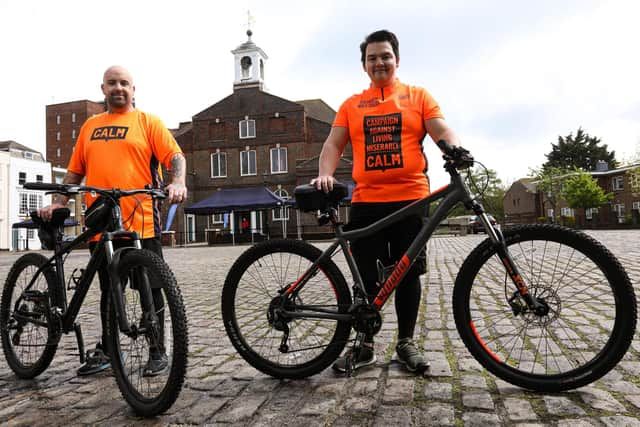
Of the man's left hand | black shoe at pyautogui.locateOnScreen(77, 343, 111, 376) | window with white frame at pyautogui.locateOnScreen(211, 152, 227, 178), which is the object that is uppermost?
window with white frame at pyautogui.locateOnScreen(211, 152, 227, 178)

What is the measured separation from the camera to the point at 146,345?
2.43 metres

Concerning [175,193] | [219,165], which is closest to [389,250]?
[175,193]

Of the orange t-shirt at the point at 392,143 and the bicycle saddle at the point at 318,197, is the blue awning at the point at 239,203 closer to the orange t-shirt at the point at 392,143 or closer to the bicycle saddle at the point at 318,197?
the orange t-shirt at the point at 392,143

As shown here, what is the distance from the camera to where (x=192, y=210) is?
27.4 metres

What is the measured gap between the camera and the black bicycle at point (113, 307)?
230cm

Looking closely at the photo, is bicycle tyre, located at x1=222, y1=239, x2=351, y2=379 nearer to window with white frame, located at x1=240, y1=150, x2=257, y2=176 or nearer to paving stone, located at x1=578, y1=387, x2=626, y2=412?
paving stone, located at x1=578, y1=387, x2=626, y2=412

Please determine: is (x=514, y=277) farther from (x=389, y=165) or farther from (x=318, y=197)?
(x=318, y=197)

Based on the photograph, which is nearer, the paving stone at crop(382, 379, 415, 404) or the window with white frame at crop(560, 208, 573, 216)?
the paving stone at crop(382, 379, 415, 404)

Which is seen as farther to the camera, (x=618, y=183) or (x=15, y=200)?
(x=618, y=183)

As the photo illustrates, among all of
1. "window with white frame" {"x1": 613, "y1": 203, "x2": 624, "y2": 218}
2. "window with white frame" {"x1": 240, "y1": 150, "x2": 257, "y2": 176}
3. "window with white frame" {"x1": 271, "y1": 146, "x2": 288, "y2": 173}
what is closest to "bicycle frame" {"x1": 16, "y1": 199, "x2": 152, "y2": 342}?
"window with white frame" {"x1": 271, "y1": 146, "x2": 288, "y2": 173}

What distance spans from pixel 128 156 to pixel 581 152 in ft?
244

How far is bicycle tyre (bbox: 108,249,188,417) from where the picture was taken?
2205 mm

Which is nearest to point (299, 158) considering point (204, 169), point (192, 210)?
point (204, 169)

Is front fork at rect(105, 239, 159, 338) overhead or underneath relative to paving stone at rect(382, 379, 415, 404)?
overhead
